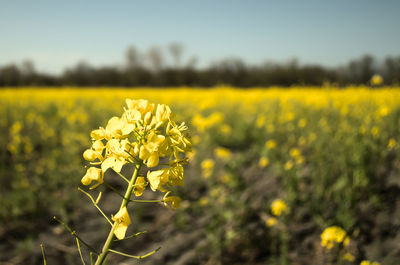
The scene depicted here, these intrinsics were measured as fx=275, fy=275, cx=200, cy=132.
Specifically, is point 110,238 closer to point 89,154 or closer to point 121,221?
point 121,221

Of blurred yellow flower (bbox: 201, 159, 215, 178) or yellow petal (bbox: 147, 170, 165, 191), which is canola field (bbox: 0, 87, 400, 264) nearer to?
blurred yellow flower (bbox: 201, 159, 215, 178)

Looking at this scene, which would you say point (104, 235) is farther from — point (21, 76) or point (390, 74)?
point (21, 76)

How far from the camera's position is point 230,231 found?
2506 mm

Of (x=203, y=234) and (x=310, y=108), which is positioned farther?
(x=310, y=108)

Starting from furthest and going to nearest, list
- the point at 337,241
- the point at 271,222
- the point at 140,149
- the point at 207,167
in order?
the point at 207,167 < the point at 271,222 < the point at 337,241 < the point at 140,149

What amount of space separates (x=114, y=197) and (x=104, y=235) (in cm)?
85

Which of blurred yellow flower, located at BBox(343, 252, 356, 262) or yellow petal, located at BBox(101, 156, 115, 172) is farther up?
yellow petal, located at BBox(101, 156, 115, 172)

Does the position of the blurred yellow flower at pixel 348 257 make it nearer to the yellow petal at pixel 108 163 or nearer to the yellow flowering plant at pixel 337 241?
the yellow flowering plant at pixel 337 241

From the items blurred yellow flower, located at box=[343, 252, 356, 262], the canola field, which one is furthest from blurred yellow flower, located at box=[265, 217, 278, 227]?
blurred yellow flower, located at box=[343, 252, 356, 262]

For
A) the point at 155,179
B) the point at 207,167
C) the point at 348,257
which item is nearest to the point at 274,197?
the point at 207,167

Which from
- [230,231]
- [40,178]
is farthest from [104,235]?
[40,178]

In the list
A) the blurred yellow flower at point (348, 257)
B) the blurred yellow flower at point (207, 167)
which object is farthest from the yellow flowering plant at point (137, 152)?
the blurred yellow flower at point (207, 167)

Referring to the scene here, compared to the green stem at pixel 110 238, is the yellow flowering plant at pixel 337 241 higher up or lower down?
lower down

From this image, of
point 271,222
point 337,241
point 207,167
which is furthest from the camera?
point 207,167
